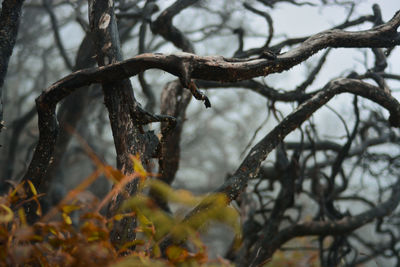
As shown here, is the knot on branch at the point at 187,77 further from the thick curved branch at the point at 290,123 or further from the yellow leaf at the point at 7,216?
the yellow leaf at the point at 7,216

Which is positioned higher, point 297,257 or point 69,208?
point 69,208

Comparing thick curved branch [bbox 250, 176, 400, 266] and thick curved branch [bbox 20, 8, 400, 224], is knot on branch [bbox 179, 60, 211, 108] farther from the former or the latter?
thick curved branch [bbox 250, 176, 400, 266]

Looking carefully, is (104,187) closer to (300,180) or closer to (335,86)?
(300,180)

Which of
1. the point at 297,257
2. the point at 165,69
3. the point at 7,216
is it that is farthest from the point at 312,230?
the point at 7,216

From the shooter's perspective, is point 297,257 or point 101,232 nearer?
point 101,232

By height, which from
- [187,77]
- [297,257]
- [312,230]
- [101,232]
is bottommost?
[297,257]

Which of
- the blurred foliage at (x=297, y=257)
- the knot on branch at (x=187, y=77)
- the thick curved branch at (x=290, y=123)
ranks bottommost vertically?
the blurred foliage at (x=297, y=257)

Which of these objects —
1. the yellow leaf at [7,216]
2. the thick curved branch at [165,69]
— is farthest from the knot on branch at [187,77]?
the yellow leaf at [7,216]

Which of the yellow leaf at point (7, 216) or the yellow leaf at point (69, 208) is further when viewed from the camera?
the yellow leaf at point (69, 208)

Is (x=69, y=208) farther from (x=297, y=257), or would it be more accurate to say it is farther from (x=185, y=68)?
(x=297, y=257)

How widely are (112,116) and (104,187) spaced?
4.65 meters

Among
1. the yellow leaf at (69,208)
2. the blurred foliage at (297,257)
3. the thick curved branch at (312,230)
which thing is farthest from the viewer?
the thick curved branch at (312,230)

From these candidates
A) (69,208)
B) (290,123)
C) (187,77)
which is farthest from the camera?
(290,123)

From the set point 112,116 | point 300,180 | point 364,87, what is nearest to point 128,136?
point 112,116
